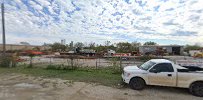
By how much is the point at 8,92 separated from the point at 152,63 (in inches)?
290

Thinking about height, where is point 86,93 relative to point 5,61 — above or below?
below

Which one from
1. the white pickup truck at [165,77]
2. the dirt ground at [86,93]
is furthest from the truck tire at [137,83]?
the dirt ground at [86,93]

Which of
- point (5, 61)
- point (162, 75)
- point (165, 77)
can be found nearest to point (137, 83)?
point (162, 75)

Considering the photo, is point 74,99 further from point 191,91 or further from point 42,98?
point 191,91

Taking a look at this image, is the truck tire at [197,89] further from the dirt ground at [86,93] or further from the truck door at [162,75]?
the truck door at [162,75]

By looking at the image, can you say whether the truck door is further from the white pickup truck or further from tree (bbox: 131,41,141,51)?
tree (bbox: 131,41,141,51)

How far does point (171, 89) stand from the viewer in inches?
391

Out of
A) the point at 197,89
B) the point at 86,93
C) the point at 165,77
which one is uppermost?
the point at 165,77

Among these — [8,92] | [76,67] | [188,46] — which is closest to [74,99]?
[8,92]

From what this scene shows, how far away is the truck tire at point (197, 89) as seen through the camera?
886 centimetres

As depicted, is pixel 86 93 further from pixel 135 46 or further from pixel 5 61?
pixel 135 46

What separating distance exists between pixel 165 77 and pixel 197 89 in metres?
1.54

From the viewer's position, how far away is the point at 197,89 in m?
8.92

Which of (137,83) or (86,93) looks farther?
(137,83)
